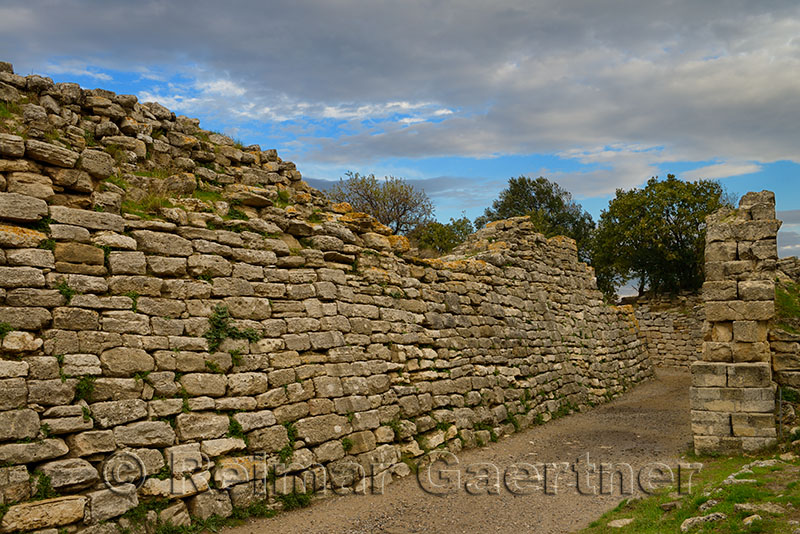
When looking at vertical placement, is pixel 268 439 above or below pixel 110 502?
above

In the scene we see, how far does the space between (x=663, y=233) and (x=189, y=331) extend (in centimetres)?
3212

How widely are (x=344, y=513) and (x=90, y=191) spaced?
536 centimetres

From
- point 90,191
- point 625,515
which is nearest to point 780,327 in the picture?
point 625,515

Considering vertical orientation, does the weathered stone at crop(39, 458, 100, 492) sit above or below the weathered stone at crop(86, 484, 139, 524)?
above

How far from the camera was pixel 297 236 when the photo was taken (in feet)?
32.2

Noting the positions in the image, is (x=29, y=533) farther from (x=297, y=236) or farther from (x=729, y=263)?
(x=729, y=263)

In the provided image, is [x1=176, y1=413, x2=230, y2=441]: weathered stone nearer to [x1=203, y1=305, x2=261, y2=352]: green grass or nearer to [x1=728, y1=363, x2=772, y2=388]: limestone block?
[x1=203, y1=305, x2=261, y2=352]: green grass

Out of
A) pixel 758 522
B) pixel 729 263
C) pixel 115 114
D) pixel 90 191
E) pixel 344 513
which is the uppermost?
pixel 115 114

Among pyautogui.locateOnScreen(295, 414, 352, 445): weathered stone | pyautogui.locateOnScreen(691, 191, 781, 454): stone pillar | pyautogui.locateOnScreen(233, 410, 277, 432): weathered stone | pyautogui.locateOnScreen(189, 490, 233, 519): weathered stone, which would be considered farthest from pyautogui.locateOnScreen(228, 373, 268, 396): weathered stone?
pyautogui.locateOnScreen(691, 191, 781, 454): stone pillar

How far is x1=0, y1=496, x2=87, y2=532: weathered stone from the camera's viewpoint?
5.59 meters

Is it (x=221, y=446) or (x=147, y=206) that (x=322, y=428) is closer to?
(x=221, y=446)

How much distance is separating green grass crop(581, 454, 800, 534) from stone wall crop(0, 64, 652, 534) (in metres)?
3.72

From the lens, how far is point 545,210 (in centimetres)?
4412

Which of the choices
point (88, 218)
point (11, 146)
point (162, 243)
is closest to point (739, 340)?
point (162, 243)
